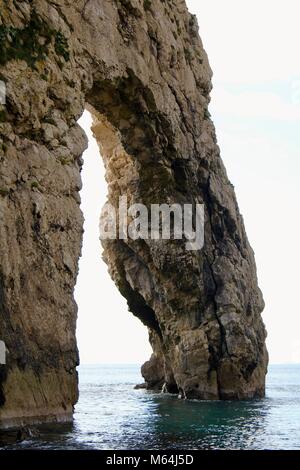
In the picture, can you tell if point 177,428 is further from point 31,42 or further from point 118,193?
point 118,193

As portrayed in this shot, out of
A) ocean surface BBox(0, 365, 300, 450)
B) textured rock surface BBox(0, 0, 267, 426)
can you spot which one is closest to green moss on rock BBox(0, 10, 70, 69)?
textured rock surface BBox(0, 0, 267, 426)

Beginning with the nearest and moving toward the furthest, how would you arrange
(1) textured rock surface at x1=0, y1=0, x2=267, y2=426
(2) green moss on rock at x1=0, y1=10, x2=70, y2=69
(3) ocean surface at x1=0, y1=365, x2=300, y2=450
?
(3) ocean surface at x1=0, y1=365, x2=300, y2=450 → (1) textured rock surface at x1=0, y1=0, x2=267, y2=426 → (2) green moss on rock at x1=0, y1=10, x2=70, y2=69

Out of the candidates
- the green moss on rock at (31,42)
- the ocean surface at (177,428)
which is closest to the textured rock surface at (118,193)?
the green moss on rock at (31,42)

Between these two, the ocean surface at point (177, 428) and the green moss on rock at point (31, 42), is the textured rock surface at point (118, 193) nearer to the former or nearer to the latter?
the green moss on rock at point (31, 42)

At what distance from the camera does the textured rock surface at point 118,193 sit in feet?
79.4

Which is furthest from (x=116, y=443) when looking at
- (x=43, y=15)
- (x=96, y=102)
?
(x=96, y=102)

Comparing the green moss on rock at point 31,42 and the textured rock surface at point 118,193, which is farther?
the green moss on rock at point 31,42

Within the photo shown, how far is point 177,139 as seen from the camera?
38.8m

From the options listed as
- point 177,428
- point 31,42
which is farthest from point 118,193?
point 177,428

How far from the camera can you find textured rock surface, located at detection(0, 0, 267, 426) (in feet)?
79.4

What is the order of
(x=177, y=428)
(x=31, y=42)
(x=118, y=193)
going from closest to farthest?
(x=31, y=42) < (x=177, y=428) < (x=118, y=193)

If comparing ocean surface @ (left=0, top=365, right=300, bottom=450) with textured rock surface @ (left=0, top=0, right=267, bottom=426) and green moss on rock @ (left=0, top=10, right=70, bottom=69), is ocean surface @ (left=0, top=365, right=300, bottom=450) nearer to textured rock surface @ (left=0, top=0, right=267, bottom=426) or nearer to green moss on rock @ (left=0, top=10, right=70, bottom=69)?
textured rock surface @ (left=0, top=0, right=267, bottom=426)

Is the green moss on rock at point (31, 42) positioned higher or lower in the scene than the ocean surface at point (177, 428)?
higher

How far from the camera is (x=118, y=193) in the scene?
44594 mm
